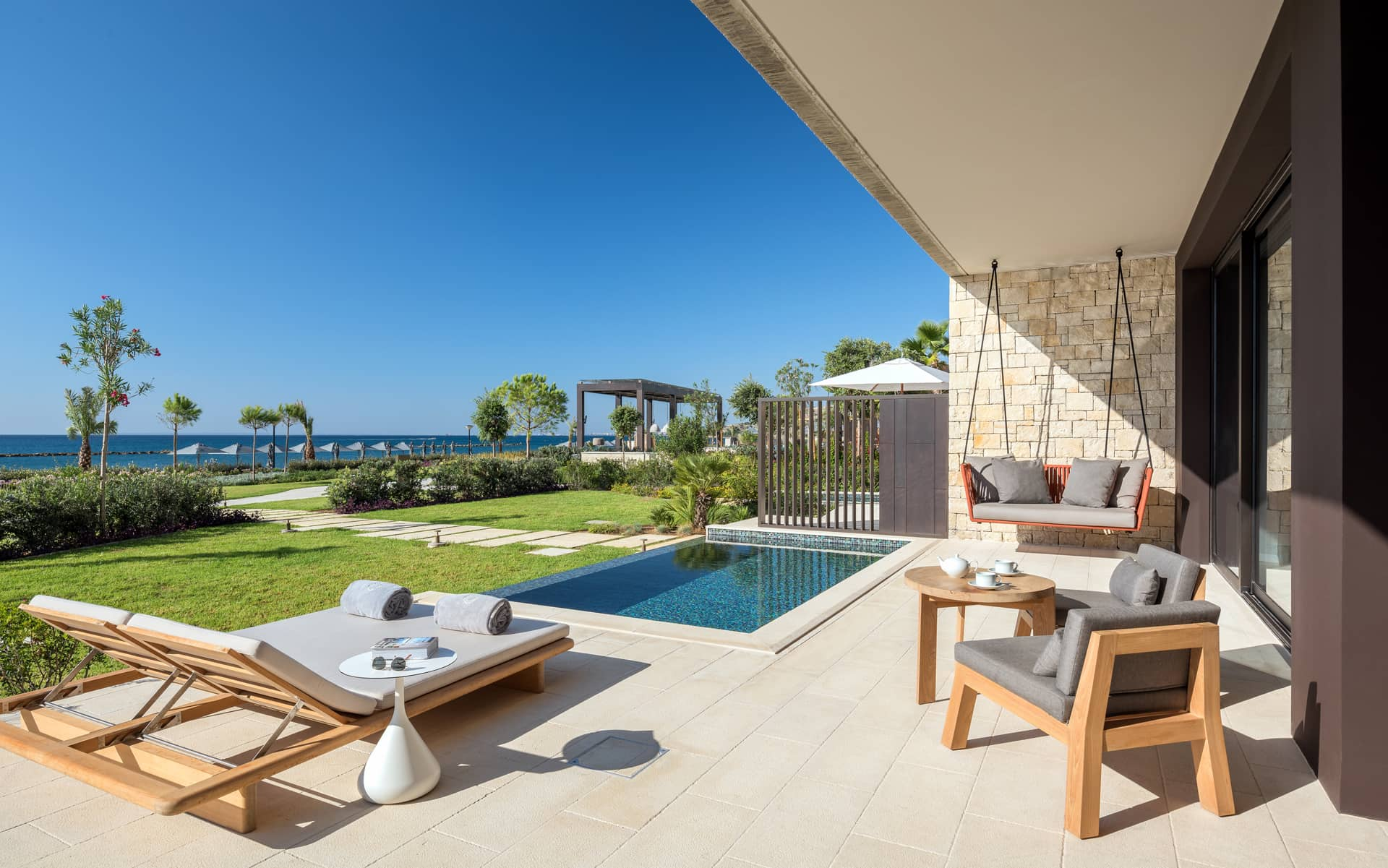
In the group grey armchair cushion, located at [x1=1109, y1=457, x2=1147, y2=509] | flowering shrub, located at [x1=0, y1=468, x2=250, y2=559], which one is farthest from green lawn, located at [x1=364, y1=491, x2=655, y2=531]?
grey armchair cushion, located at [x1=1109, y1=457, x2=1147, y2=509]

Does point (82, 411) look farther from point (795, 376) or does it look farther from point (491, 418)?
point (795, 376)

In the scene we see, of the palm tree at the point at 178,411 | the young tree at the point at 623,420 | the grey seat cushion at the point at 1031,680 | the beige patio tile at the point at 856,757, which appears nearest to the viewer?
the grey seat cushion at the point at 1031,680

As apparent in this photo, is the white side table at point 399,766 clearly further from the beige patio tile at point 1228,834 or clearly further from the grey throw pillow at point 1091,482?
the grey throw pillow at point 1091,482

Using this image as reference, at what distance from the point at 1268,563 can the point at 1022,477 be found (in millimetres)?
2645

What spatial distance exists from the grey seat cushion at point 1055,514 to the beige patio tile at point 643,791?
5.26 m

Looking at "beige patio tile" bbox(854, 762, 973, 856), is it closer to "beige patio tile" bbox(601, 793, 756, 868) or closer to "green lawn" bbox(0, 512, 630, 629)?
"beige patio tile" bbox(601, 793, 756, 868)

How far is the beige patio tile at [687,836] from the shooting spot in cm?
196

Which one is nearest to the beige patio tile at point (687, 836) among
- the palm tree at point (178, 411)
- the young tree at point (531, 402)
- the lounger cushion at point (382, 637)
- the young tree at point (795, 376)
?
the lounger cushion at point (382, 637)

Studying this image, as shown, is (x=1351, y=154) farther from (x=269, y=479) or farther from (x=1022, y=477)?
(x=269, y=479)

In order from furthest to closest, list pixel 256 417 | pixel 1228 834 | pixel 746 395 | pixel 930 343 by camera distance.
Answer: pixel 256 417
pixel 746 395
pixel 930 343
pixel 1228 834

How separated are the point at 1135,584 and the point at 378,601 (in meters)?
3.48

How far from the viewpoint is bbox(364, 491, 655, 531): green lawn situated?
11.5 m

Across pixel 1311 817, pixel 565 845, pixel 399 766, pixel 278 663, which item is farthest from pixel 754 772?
pixel 1311 817

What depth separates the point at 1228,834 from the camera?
2.09 metres
